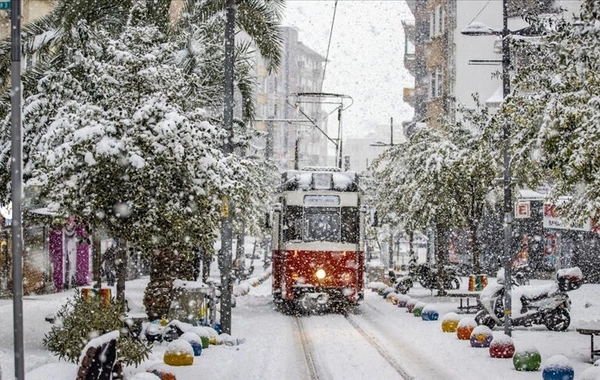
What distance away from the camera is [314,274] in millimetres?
24312

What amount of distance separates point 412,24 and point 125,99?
52.9 m

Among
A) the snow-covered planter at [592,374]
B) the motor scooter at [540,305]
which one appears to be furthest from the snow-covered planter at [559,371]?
the motor scooter at [540,305]

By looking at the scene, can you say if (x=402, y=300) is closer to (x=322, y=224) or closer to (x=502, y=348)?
(x=322, y=224)

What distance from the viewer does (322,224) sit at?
974 inches

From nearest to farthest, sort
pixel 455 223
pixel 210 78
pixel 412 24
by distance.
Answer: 1. pixel 210 78
2. pixel 455 223
3. pixel 412 24

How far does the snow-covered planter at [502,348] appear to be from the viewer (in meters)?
15.8

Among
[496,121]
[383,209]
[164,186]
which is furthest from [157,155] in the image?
[383,209]

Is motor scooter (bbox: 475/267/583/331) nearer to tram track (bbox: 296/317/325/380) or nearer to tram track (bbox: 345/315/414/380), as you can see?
tram track (bbox: 345/315/414/380)

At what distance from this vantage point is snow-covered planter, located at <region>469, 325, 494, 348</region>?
1725 centimetres

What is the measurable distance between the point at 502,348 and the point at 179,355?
5.66 meters

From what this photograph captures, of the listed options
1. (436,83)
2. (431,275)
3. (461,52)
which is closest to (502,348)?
(431,275)

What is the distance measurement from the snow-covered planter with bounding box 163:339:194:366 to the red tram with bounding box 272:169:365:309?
9.84 meters

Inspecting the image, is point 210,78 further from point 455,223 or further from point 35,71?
point 455,223

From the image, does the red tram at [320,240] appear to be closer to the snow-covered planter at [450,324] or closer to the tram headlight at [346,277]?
the tram headlight at [346,277]
